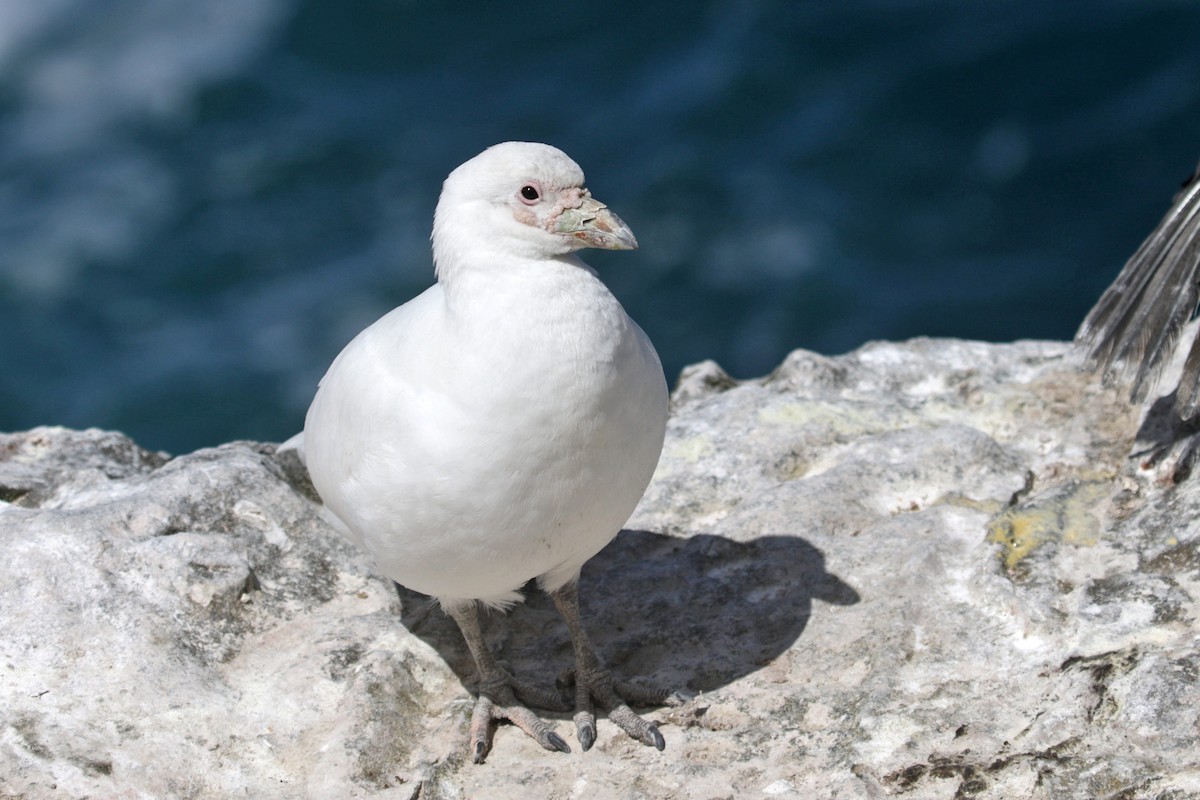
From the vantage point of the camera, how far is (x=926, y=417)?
6.55 metres

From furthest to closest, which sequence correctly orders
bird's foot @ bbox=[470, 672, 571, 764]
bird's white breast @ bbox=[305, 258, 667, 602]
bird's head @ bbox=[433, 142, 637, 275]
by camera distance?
bird's foot @ bbox=[470, 672, 571, 764], bird's head @ bbox=[433, 142, 637, 275], bird's white breast @ bbox=[305, 258, 667, 602]

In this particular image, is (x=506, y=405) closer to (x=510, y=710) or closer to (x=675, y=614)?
(x=510, y=710)

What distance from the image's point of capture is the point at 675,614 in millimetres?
5496

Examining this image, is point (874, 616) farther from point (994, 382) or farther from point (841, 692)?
point (994, 382)

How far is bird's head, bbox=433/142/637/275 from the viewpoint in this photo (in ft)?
15.1

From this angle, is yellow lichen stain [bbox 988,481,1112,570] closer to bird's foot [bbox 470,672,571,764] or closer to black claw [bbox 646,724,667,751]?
black claw [bbox 646,724,667,751]

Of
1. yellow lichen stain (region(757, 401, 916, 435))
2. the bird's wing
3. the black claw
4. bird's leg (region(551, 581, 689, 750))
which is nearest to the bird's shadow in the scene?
bird's leg (region(551, 581, 689, 750))

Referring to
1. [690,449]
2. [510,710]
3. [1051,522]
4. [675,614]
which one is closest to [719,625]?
[675,614]

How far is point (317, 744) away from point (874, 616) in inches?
82.1

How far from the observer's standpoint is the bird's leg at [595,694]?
4934 millimetres

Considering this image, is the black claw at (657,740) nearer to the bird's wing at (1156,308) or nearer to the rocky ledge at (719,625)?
the rocky ledge at (719,625)

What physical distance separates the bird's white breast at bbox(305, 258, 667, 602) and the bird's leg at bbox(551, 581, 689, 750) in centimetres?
38

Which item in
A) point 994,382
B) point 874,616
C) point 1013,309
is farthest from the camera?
point 1013,309

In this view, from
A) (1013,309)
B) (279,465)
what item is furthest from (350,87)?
(279,465)
